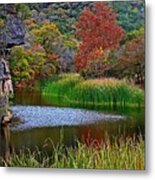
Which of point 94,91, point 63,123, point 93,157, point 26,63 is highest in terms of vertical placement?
point 26,63

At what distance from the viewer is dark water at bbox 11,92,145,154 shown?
1.92 metres

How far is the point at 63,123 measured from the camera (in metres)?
1.96

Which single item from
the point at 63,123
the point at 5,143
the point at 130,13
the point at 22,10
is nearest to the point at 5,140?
the point at 5,143

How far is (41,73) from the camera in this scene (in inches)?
78.2

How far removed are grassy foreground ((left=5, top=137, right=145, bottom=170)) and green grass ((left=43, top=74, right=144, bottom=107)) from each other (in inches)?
5.9

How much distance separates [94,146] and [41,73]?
0.35 meters

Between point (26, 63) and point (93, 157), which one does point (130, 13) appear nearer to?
point (26, 63)

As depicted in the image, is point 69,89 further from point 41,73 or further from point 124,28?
point 124,28

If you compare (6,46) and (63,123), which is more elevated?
(6,46)

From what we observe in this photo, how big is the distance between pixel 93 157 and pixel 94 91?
0.25m

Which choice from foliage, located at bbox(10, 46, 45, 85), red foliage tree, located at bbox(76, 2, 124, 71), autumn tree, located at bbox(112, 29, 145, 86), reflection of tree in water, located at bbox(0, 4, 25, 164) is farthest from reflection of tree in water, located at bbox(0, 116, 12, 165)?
autumn tree, located at bbox(112, 29, 145, 86)

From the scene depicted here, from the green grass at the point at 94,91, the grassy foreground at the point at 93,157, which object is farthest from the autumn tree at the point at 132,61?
the grassy foreground at the point at 93,157

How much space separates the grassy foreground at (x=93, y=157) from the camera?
1899 millimetres

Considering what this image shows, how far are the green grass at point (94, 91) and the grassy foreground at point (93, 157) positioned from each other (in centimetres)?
15
